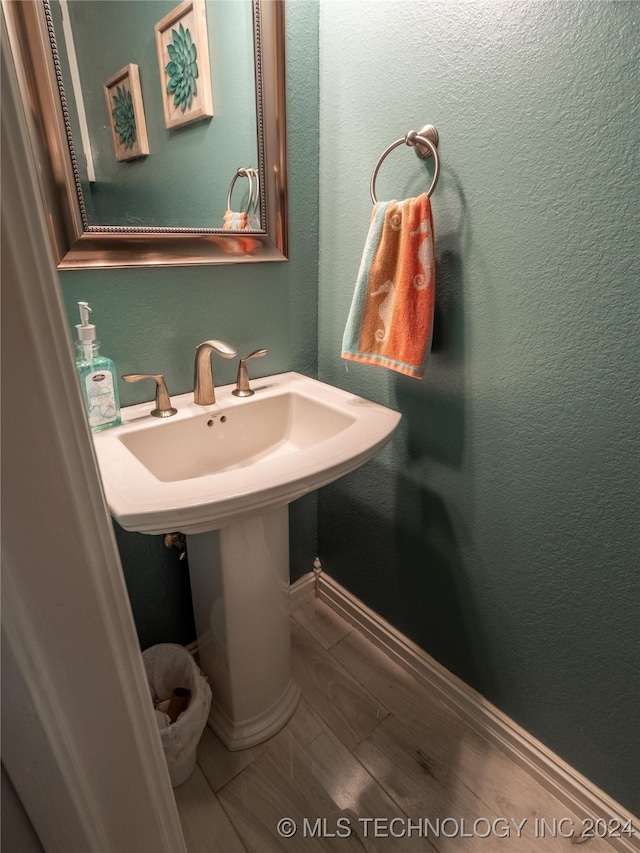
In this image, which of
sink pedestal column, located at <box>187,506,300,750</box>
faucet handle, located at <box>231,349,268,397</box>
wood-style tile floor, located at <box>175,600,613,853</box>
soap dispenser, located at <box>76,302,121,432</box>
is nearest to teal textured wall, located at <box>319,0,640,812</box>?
wood-style tile floor, located at <box>175,600,613,853</box>

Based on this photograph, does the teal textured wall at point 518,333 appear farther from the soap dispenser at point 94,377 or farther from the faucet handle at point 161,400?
the soap dispenser at point 94,377

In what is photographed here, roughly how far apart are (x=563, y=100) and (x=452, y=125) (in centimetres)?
21

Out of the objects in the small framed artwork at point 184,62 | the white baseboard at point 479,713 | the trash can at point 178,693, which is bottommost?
the white baseboard at point 479,713

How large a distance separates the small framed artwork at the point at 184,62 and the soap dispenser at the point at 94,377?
46 cm

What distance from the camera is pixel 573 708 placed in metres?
0.97

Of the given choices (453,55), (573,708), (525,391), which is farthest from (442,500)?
(453,55)

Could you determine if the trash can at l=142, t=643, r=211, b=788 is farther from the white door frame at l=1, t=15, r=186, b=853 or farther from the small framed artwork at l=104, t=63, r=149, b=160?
the small framed artwork at l=104, t=63, r=149, b=160

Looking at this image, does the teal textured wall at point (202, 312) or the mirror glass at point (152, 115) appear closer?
the mirror glass at point (152, 115)

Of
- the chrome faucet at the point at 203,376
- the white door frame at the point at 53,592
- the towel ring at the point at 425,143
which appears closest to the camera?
the white door frame at the point at 53,592

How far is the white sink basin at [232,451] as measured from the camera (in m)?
0.67

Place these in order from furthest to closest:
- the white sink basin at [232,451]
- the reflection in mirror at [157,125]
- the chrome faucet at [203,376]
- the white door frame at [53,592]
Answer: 1. the chrome faucet at [203,376]
2. the reflection in mirror at [157,125]
3. the white sink basin at [232,451]
4. the white door frame at [53,592]

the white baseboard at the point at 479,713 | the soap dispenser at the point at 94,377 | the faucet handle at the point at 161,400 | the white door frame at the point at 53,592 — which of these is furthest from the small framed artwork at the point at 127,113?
the white baseboard at the point at 479,713

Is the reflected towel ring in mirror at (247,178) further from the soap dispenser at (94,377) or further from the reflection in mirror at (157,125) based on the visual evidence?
the soap dispenser at (94,377)

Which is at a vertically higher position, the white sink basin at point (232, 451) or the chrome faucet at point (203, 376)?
the chrome faucet at point (203, 376)
